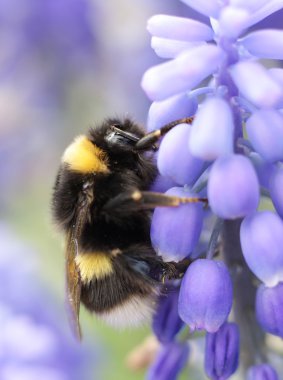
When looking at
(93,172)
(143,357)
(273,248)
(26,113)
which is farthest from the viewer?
(26,113)

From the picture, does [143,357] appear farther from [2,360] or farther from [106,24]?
[106,24]

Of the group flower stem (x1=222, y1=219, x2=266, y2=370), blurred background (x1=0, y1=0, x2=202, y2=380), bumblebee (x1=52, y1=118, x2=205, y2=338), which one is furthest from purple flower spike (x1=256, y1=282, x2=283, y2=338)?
blurred background (x1=0, y1=0, x2=202, y2=380)

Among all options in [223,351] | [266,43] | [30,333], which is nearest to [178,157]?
[266,43]

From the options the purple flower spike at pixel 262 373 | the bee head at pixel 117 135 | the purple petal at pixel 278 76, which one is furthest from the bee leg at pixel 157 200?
the purple flower spike at pixel 262 373

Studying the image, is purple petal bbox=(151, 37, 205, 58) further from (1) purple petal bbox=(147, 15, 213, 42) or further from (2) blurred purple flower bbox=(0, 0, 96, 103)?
(2) blurred purple flower bbox=(0, 0, 96, 103)

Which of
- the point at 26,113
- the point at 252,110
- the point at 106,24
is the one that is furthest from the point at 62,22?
the point at 252,110

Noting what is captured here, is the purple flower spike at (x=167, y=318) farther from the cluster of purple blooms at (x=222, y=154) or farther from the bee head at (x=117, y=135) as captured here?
the bee head at (x=117, y=135)
